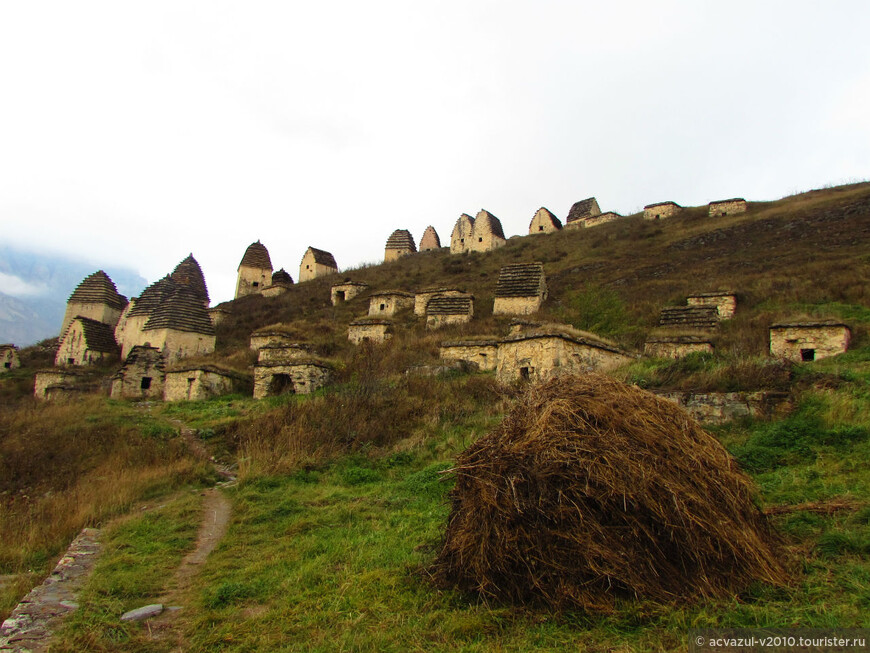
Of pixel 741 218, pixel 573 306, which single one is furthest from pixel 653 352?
pixel 741 218

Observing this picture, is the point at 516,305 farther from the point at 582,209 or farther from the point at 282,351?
the point at 582,209

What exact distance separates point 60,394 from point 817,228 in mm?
35320

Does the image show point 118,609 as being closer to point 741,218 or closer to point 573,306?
point 573,306

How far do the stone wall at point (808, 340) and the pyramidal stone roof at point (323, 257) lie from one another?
132 feet

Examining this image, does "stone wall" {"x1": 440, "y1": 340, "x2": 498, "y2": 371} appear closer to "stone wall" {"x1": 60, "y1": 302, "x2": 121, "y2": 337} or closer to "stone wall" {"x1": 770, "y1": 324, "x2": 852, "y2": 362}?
"stone wall" {"x1": 770, "y1": 324, "x2": 852, "y2": 362}

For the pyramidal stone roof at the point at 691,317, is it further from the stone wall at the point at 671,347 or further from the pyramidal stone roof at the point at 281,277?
the pyramidal stone roof at the point at 281,277

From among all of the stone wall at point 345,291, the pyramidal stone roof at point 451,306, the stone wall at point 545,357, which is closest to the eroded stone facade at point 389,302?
the pyramidal stone roof at point 451,306

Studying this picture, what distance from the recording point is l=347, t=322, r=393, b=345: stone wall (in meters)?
23.5

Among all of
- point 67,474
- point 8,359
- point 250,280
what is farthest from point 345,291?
point 67,474

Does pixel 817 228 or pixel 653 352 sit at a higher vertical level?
pixel 817 228

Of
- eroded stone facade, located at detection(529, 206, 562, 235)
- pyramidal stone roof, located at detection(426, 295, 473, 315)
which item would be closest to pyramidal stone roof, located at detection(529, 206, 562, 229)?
eroded stone facade, located at detection(529, 206, 562, 235)

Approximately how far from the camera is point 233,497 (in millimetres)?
8297

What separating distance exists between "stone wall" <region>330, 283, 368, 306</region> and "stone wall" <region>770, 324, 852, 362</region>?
2611 cm

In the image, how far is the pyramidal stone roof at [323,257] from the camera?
4985 cm
